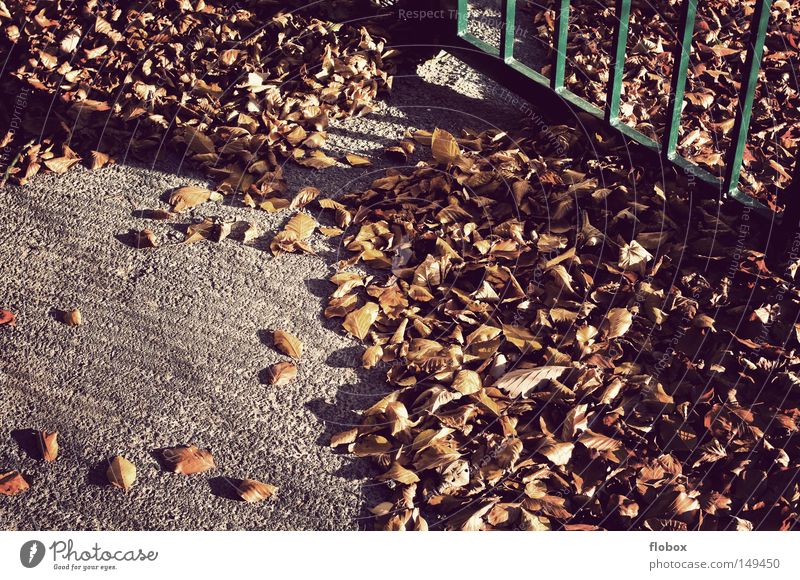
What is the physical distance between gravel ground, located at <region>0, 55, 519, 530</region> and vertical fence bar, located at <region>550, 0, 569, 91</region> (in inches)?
32.3

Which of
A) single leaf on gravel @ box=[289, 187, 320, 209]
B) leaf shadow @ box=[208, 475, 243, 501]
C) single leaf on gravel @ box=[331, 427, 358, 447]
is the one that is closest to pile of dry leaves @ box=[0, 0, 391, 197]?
single leaf on gravel @ box=[289, 187, 320, 209]

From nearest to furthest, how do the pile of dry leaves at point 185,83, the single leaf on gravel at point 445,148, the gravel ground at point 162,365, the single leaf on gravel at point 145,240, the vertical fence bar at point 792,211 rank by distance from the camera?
the gravel ground at point 162,365 → the vertical fence bar at point 792,211 → the single leaf on gravel at point 145,240 → the single leaf on gravel at point 445,148 → the pile of dry leaves at point 185,83

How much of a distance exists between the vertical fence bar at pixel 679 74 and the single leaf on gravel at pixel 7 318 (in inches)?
89.8

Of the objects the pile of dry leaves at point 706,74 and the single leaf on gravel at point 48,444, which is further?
the pile of dry leaves at point 706,74

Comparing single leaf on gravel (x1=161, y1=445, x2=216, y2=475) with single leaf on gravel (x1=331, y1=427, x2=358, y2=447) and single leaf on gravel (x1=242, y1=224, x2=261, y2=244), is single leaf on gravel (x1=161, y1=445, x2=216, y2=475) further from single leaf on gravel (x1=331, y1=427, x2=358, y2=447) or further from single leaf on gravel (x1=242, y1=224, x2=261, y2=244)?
single leaf on gravel (x1=242, y1=224, x2=261, y2=244)

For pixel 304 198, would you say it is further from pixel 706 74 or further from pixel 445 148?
pixel 706 74

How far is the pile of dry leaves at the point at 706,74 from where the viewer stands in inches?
132

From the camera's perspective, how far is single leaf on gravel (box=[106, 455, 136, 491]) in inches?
94.7

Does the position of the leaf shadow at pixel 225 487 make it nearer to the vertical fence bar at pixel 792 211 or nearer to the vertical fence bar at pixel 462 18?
the vertical fence bar at pixel 792 211

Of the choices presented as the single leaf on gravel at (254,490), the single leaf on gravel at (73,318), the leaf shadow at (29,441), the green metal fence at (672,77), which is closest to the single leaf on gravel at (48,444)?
the leaf shadow at (29,441)

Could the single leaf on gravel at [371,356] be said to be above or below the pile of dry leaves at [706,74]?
below

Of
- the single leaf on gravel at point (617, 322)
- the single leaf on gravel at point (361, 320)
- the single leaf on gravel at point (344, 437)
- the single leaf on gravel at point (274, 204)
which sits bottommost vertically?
the single leaf on gravel at point (344, 437)

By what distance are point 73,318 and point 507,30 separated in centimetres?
198

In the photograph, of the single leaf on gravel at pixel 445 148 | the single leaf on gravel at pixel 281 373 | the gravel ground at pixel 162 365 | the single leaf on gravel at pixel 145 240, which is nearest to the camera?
the gravel ground at pixel 162 365
